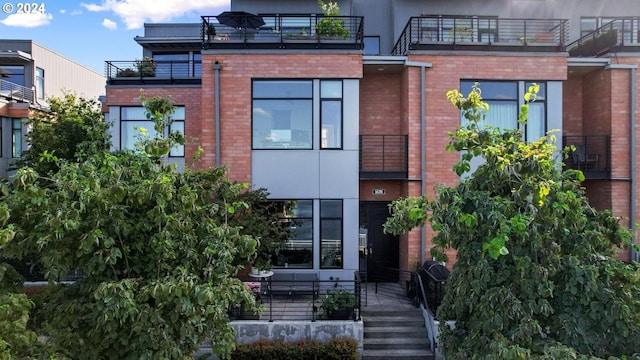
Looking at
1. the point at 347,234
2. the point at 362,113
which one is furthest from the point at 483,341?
the point at 362,113

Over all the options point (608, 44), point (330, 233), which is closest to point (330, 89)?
point (330, 233)

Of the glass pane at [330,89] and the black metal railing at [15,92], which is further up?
the black metal railing at [15,92]

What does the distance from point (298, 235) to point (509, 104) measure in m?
7.00

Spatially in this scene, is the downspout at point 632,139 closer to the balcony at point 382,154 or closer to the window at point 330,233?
the balcony at point 382,154

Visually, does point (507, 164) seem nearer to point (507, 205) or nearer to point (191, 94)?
point (507, 205)

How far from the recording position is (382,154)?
12.1m

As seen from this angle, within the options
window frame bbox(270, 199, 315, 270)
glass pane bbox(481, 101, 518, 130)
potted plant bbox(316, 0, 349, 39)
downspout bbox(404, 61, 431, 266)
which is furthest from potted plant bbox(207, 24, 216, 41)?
glass pane bbox(481, 101, 518, 130)

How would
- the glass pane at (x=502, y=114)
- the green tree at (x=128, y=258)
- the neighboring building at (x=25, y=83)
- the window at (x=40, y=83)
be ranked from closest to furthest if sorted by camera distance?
the green tree at (x=128, y=258) → the glass pane at (x=502, y=114) → the neighboring building at (x=25, y=83) → the window at (x=40, y=83)

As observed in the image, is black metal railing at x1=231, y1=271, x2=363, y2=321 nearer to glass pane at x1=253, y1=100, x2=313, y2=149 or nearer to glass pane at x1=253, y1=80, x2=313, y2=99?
glass pane at x1=253, y1=100, x2=313, y2=149

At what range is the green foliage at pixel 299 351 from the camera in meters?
8.35

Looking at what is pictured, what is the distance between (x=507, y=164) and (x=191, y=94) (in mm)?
11105

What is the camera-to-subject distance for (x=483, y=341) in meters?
5.03

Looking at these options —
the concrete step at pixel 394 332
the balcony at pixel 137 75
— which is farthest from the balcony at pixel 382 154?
the balcony at pixel 137 75

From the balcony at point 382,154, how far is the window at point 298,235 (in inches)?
78.9
